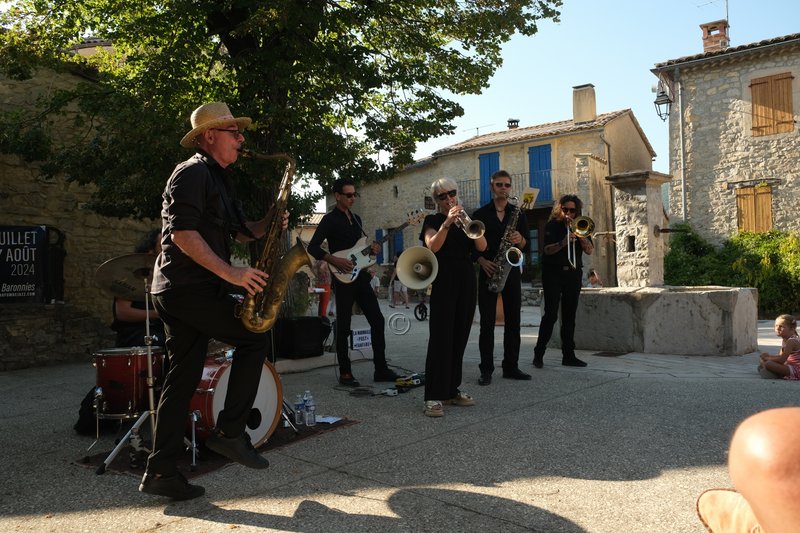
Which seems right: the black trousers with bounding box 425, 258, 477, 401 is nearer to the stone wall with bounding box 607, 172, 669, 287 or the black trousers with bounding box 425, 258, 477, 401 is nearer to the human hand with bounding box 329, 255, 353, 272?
the human hand with bounding box 329, 255, 353, 272

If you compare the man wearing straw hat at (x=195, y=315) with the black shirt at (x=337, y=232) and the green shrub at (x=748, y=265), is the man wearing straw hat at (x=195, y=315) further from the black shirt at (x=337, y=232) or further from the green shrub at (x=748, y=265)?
the green shrub at (x=748, y=265)

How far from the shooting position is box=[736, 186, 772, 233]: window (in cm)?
1877

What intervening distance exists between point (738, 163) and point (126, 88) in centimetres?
1808

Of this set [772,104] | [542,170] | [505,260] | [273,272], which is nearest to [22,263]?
[505,260]

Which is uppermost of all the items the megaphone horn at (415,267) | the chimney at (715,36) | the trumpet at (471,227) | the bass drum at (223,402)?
the chimney at (715,36)

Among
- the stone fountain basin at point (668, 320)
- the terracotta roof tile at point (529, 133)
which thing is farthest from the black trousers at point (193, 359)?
the terracotta roof tile at point (529, 133)

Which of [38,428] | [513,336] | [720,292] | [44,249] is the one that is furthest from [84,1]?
[720,292]

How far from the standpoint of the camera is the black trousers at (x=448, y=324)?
4.85m

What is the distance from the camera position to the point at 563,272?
23.2ft

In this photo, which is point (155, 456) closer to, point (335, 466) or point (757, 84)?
point (335, 466)

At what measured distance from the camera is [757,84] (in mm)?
19109

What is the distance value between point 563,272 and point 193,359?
4.85m

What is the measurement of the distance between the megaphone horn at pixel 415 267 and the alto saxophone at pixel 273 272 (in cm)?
144

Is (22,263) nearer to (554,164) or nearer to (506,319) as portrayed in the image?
(506,319)
